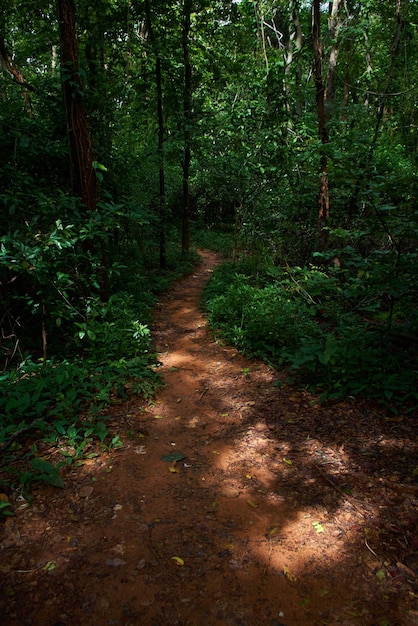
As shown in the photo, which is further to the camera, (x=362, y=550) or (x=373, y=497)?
(x=373, y=497)

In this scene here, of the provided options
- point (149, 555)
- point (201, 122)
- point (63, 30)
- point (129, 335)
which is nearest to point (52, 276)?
point (129, 335)

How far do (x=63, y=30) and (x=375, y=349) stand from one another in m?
5.64

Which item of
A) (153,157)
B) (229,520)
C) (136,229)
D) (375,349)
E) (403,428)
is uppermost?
(153,157)

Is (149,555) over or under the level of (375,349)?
under

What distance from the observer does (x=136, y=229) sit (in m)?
9.60

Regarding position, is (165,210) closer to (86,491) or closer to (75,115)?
(75,115)

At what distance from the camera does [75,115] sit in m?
4.96

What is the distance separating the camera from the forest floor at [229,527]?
2.00 meters

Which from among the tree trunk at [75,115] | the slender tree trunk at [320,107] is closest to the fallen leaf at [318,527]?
the tree trunk at [75,115]

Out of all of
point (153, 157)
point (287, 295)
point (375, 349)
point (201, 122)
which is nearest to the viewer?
point (375, 349)

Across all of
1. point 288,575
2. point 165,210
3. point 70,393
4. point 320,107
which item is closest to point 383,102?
point 320,107

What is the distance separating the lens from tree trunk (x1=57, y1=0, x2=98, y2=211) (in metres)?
4.70

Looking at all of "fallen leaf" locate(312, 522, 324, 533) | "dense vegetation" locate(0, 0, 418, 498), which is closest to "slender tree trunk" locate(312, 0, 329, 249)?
"dense vegetation" locate(0, 0, 418, 498)

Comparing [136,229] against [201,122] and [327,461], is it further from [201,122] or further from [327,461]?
[327,461]
